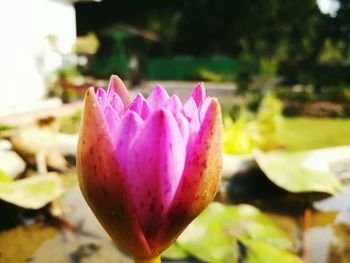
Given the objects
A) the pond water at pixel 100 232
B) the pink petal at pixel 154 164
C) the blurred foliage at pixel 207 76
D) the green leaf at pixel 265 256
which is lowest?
the blurred foliage at pixel 207 76

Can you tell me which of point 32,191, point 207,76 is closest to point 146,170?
point 32,191

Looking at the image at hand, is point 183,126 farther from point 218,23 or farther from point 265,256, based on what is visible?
point 218,23

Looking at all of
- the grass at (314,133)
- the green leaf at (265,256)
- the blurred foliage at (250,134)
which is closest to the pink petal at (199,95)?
the green leaf at (265,256)

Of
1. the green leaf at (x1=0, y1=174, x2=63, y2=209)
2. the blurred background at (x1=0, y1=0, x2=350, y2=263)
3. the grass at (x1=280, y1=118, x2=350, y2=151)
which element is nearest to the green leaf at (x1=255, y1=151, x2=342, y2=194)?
the blurred background at (x1=0, y1=0, x2=350, y2=263)

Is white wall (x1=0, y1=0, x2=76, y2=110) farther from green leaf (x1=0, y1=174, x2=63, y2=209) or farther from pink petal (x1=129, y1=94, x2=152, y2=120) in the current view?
pink petal (x1=129, y1=94, x2=152, y2=120)

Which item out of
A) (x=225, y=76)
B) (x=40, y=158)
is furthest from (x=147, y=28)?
(x=40, y=158)

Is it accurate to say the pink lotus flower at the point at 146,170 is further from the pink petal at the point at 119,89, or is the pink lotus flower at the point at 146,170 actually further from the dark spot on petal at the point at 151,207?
the pink petal at the point at 119,89

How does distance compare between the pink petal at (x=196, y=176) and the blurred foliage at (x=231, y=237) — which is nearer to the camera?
the pink petal at (x=196, y=176)
